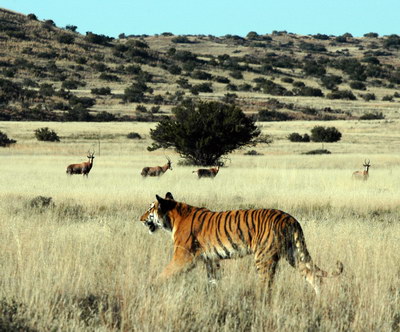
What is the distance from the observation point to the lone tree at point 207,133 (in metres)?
34.8

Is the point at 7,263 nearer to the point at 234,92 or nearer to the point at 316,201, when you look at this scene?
the point at 316,201

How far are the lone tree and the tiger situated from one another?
88.6 feet

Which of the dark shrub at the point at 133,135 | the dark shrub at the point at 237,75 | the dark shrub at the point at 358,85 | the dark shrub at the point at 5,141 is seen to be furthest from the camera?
the dark shrub at the point at 237,75

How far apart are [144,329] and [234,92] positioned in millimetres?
94498

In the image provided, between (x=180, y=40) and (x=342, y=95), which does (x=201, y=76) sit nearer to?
(x=342, y=95)

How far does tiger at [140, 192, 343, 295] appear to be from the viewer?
6730mm

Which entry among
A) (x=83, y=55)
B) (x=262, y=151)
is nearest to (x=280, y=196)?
(x=262, y=151)

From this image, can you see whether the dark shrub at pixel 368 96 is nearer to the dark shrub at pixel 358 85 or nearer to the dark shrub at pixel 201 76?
the dark shrub at pixel 358 85

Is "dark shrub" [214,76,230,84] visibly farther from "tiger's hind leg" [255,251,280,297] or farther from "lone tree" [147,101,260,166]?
"tiger's hind leg" [255,251,280,297]

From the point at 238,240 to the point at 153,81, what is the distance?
9774cm

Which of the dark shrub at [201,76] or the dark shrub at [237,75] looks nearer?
the dark shrub at [201,76]

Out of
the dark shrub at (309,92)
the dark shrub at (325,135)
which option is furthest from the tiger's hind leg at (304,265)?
the dark shrub at (309,92)

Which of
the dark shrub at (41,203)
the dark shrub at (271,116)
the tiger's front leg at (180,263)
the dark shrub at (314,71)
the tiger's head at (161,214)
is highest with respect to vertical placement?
the dark shrub at (314,71)

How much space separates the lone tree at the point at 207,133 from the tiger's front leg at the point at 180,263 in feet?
89.5
